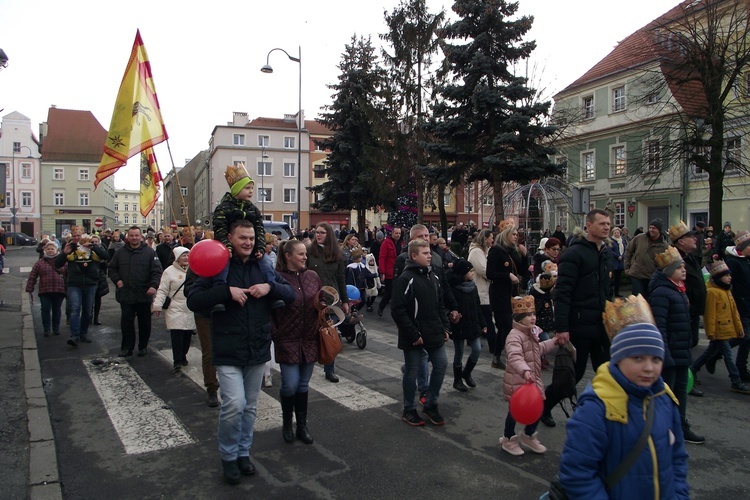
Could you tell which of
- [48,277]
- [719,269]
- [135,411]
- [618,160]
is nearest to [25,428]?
[135,411]

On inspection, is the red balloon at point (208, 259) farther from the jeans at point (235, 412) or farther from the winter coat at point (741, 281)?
the winter coat at point (741, 281)

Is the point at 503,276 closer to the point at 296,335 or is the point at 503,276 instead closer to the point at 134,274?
the point at 296,335

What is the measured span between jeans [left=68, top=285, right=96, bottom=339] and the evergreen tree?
48.3ft

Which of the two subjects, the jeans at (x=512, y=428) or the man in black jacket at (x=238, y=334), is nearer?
the man in black jacket at (x=238, y=334)

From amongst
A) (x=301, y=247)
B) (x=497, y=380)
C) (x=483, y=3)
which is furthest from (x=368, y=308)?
(x=483, y=3)

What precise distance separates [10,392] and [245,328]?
4127 mm

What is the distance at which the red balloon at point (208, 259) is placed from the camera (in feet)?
13.3

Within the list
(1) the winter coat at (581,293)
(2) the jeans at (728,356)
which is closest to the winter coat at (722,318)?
(2) the jeans at (728,356)

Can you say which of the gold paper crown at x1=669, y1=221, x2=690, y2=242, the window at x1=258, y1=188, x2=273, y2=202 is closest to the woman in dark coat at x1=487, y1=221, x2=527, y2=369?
the gold paper crown at x1=669, y1=221, x2=690, y2=242

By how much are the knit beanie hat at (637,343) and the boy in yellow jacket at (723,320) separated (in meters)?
4.95

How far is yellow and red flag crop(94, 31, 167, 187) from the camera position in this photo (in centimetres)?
830

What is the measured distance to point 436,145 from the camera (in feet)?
71.6

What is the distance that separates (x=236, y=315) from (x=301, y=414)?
1298mm

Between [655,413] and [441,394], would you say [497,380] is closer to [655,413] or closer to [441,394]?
[441,394]
